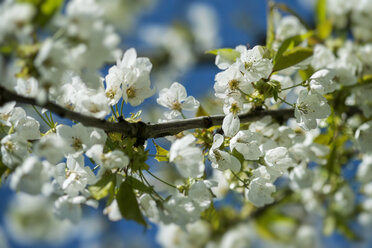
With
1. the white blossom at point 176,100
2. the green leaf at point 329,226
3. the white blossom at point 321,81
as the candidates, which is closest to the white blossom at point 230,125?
the white blossom at point 176,100

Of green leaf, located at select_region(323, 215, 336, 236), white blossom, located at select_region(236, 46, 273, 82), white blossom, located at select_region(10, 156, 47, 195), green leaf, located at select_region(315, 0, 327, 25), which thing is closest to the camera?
white blossom, located at select_region(10, 156, 47, 195)

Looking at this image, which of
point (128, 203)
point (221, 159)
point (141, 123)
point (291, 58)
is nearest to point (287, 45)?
point (291, 58)

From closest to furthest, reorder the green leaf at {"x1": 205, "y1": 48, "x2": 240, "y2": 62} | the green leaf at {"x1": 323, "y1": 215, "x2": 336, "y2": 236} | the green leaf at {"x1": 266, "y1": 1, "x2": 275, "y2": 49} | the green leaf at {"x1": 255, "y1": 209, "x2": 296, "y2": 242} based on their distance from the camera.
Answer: the green leaf at {"x1": 205, "y1": 48, "x2": 240, "y2": 62}
the green leaf at {"x1": 266, "y1": 1, "x2": 275, "y2": 49}
the green leaf at {"x1": 323, "y1": 215, "x2": 336, "y2": 236}
the green leaf at {"x1": 255, "y1": 209, "x2": 296, "y2": 242}

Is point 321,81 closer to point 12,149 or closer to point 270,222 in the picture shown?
point 12,149

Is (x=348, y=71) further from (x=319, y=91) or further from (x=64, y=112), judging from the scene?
(x=64, y=112)

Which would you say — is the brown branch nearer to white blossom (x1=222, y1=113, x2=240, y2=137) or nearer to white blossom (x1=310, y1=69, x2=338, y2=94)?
white blossom (x1=222, y1=113, x2=240, y2=137)

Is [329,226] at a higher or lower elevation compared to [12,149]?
lower

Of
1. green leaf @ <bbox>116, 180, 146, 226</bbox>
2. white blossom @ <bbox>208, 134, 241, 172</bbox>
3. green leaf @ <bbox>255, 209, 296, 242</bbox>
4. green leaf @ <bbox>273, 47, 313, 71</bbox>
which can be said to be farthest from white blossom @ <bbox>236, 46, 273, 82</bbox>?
green leaf @ <bbox>255, 209, 296, 242</bbox>

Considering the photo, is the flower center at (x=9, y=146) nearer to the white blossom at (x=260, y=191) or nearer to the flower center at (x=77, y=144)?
the flower center at (x=77, y=144)
